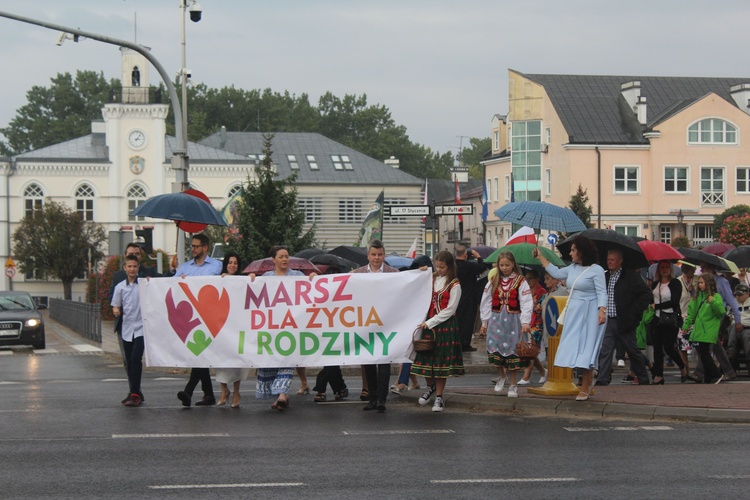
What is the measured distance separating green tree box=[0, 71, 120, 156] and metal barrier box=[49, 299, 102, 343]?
81211 mm

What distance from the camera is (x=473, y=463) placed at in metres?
10.3

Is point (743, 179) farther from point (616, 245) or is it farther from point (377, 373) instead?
point (377, 373)

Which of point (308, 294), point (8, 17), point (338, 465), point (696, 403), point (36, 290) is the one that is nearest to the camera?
point (338, 465)

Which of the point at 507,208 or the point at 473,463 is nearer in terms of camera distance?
the point at 473,463

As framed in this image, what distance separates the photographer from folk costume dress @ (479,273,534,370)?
47.6 ft

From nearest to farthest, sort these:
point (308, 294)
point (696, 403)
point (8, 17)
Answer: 1. point (696, 403)
2. point (308, 294)
3. point (8, 17)

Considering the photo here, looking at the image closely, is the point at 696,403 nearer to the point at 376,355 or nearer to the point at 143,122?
the point at 376,355

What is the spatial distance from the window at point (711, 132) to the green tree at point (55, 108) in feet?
256

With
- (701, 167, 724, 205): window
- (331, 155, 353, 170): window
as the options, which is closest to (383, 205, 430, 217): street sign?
(701, 167, 724, 205): window

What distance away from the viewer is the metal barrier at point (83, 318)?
115ft

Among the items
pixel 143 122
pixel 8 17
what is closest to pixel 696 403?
pixel 8 17

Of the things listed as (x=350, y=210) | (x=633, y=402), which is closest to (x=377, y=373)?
(x=633, y=402)

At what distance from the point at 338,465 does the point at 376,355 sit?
4.54m

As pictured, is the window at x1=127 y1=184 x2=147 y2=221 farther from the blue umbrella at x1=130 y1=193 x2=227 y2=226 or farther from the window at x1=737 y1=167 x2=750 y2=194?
the blue umbrella at x1=130 y1=193 x2=227 y2=226
